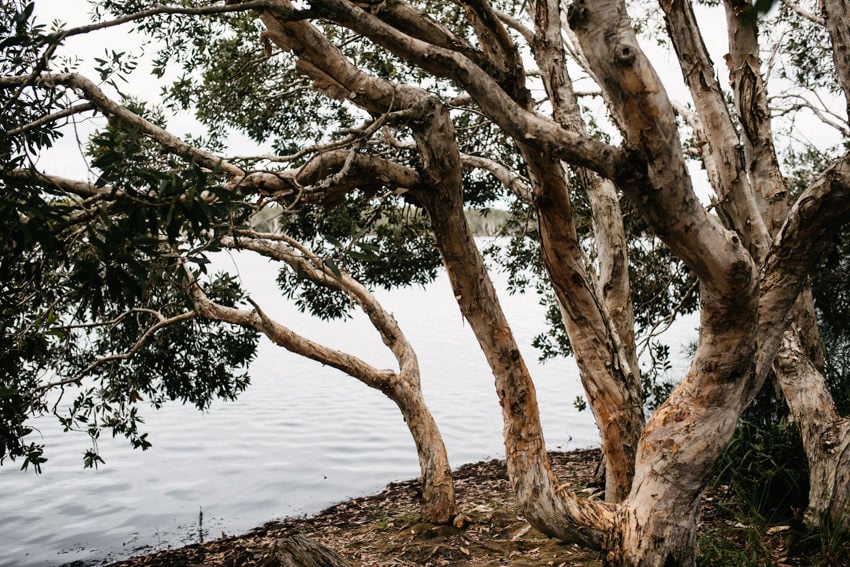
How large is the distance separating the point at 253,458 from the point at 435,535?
25.0 ft

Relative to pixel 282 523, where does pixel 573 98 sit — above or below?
above

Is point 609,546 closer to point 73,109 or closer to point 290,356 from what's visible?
point 73,109

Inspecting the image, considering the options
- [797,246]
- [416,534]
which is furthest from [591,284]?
[416,534]

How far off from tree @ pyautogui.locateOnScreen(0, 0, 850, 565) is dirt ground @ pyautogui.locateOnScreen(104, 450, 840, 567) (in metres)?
0.75

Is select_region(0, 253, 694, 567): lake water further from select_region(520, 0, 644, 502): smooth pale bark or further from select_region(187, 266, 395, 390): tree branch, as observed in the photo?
select_region(520, 0, 644, 502): smooth pale bark

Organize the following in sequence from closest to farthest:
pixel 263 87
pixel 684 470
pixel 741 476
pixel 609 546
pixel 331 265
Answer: pixel 331 265
pixel 684 470
pixel 609 546
pixel 741 476
pixel 263 87

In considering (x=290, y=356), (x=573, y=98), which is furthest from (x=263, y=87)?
(x=290, y=356)

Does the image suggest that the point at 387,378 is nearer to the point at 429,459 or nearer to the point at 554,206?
the point at 429,459

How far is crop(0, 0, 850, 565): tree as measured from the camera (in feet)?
8.20

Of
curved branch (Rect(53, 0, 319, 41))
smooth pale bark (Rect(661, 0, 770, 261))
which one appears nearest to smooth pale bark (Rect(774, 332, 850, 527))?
smooth pale bark (Rect(661, 0, 770, 261))

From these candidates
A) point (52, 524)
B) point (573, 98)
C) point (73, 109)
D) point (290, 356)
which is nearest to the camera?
point (73, 109)

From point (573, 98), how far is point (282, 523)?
616 centimetres

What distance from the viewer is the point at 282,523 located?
27.9 feet

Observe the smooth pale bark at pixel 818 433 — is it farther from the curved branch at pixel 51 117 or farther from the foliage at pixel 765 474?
the curved branch at pixel 51 117
